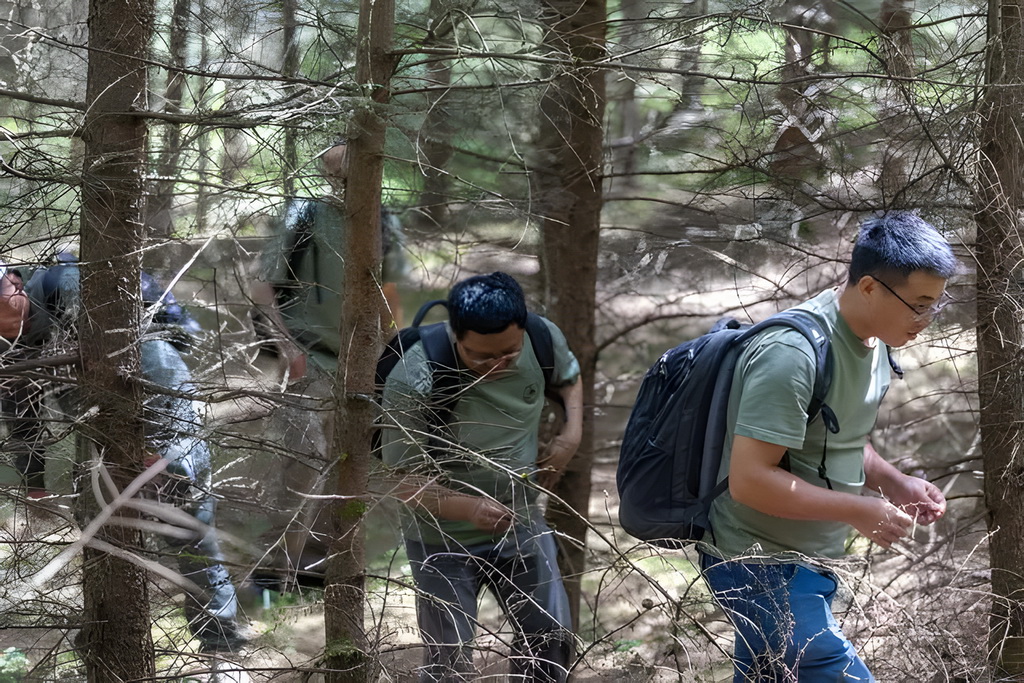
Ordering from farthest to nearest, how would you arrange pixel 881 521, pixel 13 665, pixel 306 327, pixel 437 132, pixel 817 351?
pixel 437 132 < pixel 306 327 < pixel 13 665 < pixel 817 351 < pixel 881 521

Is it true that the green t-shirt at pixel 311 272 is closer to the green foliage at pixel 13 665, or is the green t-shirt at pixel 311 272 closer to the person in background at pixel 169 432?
the person in background at pixel 169 432

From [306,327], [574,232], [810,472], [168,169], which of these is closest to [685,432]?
[810,472]

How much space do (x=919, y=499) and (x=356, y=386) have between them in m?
1.87

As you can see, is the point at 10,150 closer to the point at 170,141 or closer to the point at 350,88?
the point at 170,141

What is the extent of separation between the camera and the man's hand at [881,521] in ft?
8.84

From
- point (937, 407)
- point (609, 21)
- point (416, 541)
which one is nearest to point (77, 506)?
point (416, 541)

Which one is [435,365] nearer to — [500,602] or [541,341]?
[541,341]

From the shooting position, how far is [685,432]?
306 cm

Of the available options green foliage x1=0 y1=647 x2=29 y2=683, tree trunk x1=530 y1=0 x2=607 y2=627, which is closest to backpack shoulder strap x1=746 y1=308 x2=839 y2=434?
tree trunk x1=530 y1=0 x2=607 y2=627

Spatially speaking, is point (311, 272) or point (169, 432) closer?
point (169, 432)

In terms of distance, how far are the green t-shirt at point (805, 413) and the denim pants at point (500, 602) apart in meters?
0.70

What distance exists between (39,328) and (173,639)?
1.23 metres

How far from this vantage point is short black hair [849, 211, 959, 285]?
2.87 metres

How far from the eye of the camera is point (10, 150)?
10.5 ft
